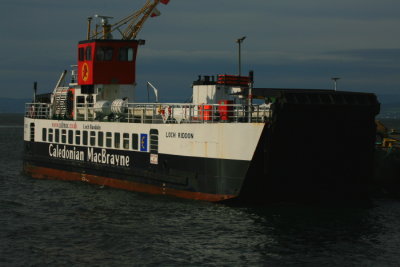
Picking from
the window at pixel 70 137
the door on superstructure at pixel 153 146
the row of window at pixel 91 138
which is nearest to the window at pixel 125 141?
the row of window at pixel 91 138

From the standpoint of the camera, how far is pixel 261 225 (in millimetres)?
26297

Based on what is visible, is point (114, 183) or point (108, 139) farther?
point (108, 139)

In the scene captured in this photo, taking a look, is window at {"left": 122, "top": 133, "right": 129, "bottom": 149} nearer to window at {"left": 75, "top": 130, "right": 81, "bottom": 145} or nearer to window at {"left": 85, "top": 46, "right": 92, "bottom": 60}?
window at {"left": 75, "top": 130, "right": 81, "bottom": 145}

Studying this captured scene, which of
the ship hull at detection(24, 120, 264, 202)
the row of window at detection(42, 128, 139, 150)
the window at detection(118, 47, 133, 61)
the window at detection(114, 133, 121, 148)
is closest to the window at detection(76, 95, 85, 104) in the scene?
the ship hull at detection(24, 120, 264, 202)

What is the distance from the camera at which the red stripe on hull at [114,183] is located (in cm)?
2956

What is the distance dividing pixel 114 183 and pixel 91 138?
11.1ft

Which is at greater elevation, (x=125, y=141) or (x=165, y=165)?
(x=125, y=141)

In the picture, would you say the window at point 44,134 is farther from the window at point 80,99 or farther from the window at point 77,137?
the window at point 77,137

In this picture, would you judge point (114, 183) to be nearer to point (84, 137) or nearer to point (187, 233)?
point (84, 137)

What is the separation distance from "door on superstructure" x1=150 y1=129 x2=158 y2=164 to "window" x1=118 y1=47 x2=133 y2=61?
9291 millimetres

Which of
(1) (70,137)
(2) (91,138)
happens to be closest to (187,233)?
(2) (91,138)

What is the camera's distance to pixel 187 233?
25.2m

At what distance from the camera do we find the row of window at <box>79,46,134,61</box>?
3941 cm

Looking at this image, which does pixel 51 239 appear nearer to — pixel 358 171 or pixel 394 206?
pixel 358 171
